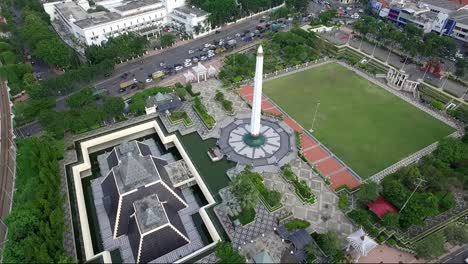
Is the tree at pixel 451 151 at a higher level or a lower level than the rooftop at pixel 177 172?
higher

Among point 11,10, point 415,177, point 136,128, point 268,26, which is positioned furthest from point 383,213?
point 11,10

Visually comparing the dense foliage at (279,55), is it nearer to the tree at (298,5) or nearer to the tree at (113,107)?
the tree at (298,5)

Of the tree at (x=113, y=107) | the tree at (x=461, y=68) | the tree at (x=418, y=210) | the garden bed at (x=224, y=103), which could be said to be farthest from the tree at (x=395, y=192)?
the tree at (x=113, y=107)

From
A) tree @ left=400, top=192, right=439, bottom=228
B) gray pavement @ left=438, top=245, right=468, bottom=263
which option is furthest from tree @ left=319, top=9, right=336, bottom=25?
gray pavement @ left=438, top=245, right=468, bottom=263

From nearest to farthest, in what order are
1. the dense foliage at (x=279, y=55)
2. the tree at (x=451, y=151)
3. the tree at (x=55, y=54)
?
the tree at (x=451, y=151), the dense foliage at (x=279, y=55), the tree at (x=55, y=54)

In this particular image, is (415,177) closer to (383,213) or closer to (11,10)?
(383,213)

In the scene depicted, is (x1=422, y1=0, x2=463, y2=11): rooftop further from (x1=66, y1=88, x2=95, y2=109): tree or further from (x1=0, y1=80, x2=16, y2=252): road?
(x1=0, y1=80, x2=16, y2=252): road
